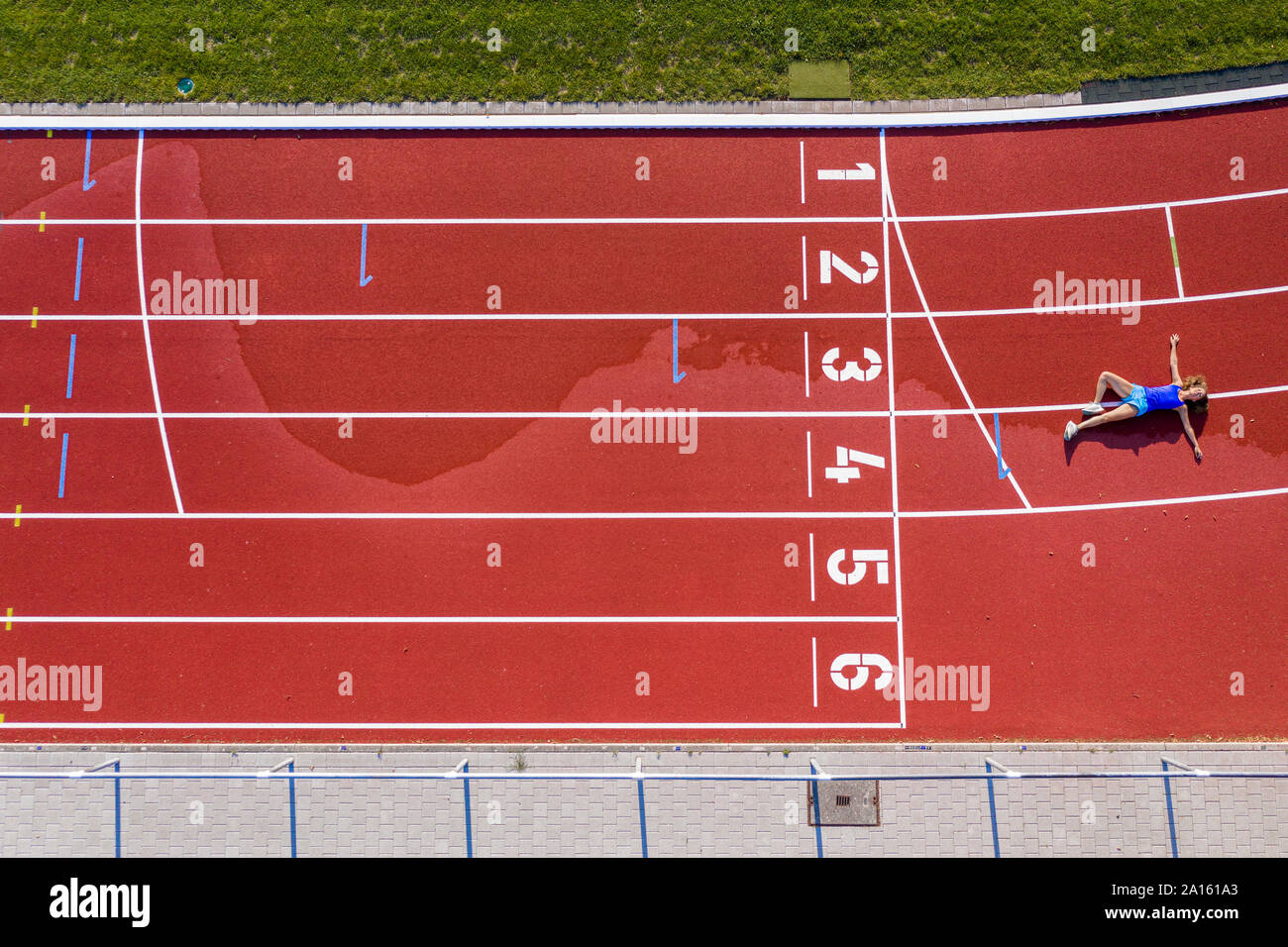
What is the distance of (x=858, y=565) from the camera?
30.1 feet

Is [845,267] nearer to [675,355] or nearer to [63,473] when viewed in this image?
[675,355]

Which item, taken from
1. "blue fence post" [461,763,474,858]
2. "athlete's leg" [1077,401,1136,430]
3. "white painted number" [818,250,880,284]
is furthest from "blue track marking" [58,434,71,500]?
"athlete's leg" [1077,401,1136,430]

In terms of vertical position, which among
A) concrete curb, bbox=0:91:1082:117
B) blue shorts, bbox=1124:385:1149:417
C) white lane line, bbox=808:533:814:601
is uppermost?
concrete curb, bbox=0:91:1082:117

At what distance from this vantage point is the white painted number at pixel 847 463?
9188mm

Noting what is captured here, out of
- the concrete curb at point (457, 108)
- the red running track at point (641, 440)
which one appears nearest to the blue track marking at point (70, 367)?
the red running track at point (641, 440)

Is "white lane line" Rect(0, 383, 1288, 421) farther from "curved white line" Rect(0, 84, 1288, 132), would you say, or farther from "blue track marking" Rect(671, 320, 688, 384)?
"curved white line" Rect(0, 84, 1288, 132)

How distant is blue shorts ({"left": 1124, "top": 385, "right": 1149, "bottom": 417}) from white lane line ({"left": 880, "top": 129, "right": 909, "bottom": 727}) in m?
2.77

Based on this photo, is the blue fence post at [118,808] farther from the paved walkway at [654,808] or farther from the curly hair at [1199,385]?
the curly hair at [1199,385]

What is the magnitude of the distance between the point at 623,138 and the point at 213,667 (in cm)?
828

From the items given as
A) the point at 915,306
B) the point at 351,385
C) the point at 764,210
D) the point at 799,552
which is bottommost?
the point at 799,552

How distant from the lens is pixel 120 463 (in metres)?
9.24

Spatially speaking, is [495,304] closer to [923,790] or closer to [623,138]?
[623,138]

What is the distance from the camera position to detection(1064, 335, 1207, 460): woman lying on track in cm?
885
